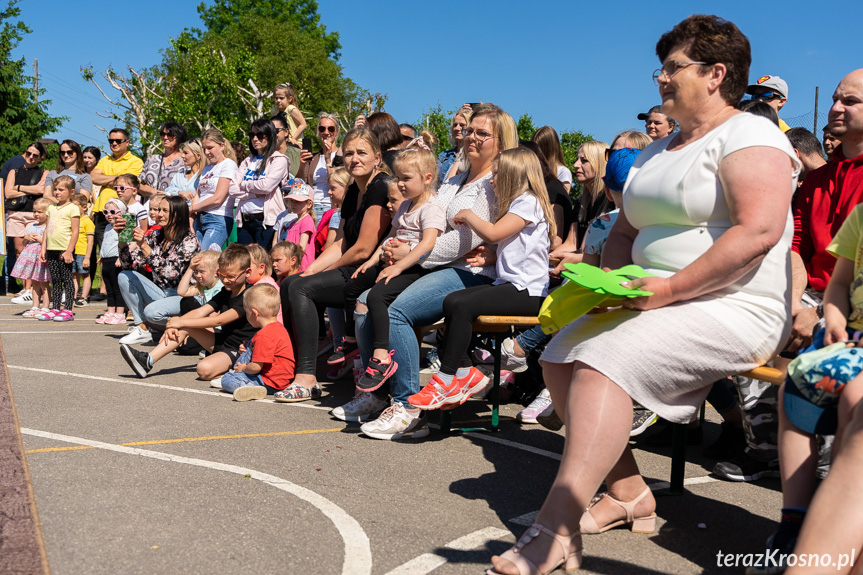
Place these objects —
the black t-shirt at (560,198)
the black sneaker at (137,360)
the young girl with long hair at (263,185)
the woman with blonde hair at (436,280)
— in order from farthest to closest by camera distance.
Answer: the young girl with long hair at (263,185)
the black t-shirt at (560,198)
the black sneaker at (137,360)
the woman with blonde hair at (436,280)

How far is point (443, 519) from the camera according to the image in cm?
343

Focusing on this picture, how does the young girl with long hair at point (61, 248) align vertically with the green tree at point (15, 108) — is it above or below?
below

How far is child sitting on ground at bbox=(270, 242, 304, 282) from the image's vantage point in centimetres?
722

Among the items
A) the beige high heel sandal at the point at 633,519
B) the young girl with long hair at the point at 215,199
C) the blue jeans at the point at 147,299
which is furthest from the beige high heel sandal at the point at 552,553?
the young girl with long hair at the point at 215,199

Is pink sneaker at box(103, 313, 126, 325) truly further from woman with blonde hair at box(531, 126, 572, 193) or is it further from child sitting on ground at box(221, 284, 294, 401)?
woman with blonde hair at box(531, 126, 572, 193)

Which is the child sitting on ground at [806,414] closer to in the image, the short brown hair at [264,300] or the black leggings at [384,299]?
the black leggings at [384,299]

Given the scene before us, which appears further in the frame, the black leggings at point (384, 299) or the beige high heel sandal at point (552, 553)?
the black leggings at point (384, 299)

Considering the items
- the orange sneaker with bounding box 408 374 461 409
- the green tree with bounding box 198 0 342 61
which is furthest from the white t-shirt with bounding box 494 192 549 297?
the green tree with bounding box 198 0 342 61

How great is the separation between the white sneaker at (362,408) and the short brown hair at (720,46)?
293cm

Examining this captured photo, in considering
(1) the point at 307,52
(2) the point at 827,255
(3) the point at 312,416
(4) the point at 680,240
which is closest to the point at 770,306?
(4) the point at 680,240

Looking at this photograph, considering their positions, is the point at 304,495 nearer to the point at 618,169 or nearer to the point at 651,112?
the point at 618,169

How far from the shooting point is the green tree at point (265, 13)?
5881cm

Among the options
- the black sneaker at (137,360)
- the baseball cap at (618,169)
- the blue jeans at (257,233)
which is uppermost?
the baseball cap at (618,169)

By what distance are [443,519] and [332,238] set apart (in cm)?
398
